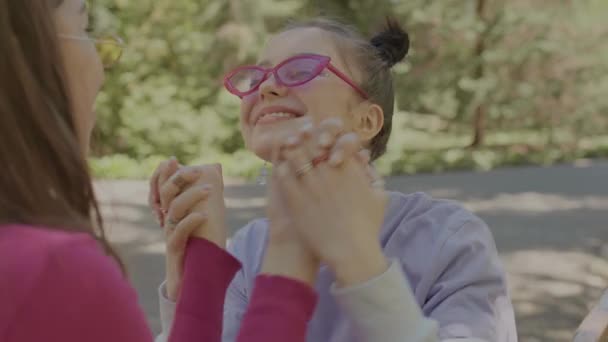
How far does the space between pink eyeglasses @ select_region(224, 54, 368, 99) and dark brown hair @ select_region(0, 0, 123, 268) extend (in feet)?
2.04

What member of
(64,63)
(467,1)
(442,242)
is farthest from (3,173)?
(467,1)

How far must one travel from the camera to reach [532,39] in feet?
48.9

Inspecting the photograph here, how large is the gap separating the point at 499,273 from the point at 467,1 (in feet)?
46.8

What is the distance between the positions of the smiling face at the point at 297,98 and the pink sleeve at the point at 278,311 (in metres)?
0.52

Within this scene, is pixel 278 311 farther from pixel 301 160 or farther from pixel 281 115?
pixel 281 115

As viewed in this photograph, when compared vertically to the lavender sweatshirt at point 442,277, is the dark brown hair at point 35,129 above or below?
above

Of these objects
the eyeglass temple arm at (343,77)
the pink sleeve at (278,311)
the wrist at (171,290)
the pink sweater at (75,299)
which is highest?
the pink sweater at (75,299)

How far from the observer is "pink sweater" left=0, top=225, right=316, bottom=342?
76 cm

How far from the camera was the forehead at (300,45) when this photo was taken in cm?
158

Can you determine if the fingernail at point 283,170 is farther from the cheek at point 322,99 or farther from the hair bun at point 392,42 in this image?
the hair bun at point 392,42

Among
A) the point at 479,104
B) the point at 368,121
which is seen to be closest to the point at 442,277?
the point at 368,121

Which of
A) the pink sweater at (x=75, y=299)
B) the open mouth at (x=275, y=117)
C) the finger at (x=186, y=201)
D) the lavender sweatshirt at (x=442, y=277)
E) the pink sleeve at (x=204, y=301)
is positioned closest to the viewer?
the pink sweater at (x=75, y=299)

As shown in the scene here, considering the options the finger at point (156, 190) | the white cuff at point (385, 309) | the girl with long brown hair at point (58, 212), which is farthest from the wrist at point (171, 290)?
the white cuff at point (385, 309)

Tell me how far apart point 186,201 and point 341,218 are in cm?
39
